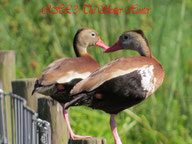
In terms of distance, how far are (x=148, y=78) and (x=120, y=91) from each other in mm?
187

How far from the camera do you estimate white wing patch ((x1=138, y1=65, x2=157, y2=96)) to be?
292 centimetres

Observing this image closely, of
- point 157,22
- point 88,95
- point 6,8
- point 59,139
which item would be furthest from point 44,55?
point 88,95

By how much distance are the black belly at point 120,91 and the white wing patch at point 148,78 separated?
0.02 m

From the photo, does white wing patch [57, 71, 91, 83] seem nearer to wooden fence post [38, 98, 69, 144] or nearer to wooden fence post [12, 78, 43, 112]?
wooden fence post [38, 98, 69, 144]

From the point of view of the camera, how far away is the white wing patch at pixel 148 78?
9.59 ft

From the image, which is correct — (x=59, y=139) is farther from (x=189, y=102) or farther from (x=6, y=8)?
(x=6, y=8)

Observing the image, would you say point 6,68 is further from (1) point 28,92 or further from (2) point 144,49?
(2) point 144,49

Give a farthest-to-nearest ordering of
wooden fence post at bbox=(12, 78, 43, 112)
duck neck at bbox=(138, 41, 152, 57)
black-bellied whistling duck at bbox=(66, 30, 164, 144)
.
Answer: wooden fence post at bbox=(12, 78, 43, 112) < duck neck at bbox=(138, 41, 152, 57) < black-bellied whistling duck at bbox=(66, 30, 164, 144)

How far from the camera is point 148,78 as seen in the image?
293cm

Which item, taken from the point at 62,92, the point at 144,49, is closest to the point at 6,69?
the point at 62,92

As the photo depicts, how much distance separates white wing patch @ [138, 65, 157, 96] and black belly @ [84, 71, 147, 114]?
0.08 feet

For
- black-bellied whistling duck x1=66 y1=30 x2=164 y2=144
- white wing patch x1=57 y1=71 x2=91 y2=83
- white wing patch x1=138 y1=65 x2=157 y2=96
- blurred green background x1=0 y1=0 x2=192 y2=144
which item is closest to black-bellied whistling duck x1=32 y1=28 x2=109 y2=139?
white wing patch x1=57 y1=71 x2=91 y2=83

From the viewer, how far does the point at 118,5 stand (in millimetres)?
5402

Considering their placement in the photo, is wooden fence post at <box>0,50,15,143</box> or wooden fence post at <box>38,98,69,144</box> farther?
wooden fence post at <box>0,50,15,143</box>
